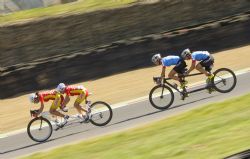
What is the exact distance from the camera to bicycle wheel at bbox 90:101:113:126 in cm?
1623

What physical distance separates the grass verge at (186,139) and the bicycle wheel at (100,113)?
14.0 ft

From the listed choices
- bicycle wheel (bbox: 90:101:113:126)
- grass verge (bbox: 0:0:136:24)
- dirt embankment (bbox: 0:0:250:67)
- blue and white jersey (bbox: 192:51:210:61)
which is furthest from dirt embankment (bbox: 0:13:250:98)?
bicycle wheel (bbox: 90:101:113:126)

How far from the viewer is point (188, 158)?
7.66 meters

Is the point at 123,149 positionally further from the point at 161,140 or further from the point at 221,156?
the point at 221,156

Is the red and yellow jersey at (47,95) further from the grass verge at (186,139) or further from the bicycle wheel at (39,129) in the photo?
the grass verge at (186,139)

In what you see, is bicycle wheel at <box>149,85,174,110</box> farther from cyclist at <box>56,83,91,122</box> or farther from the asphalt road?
cyclist at <box>56,83,91,122</box>

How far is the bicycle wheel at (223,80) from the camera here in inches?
686

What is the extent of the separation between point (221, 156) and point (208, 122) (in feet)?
10.1

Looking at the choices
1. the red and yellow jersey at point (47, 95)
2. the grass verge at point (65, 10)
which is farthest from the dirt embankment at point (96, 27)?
the red and yellow jersey at point (47, 95)

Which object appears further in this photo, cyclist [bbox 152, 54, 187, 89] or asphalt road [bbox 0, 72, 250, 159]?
cyclist [bbox 152, 54, 187, 89]

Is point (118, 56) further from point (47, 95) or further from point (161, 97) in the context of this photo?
point (47, 95)

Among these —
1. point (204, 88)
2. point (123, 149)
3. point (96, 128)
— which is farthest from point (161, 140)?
point (204, 88)

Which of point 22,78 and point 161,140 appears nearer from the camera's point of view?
point 161,140

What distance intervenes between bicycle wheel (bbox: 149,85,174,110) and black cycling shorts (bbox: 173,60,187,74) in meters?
0.65
